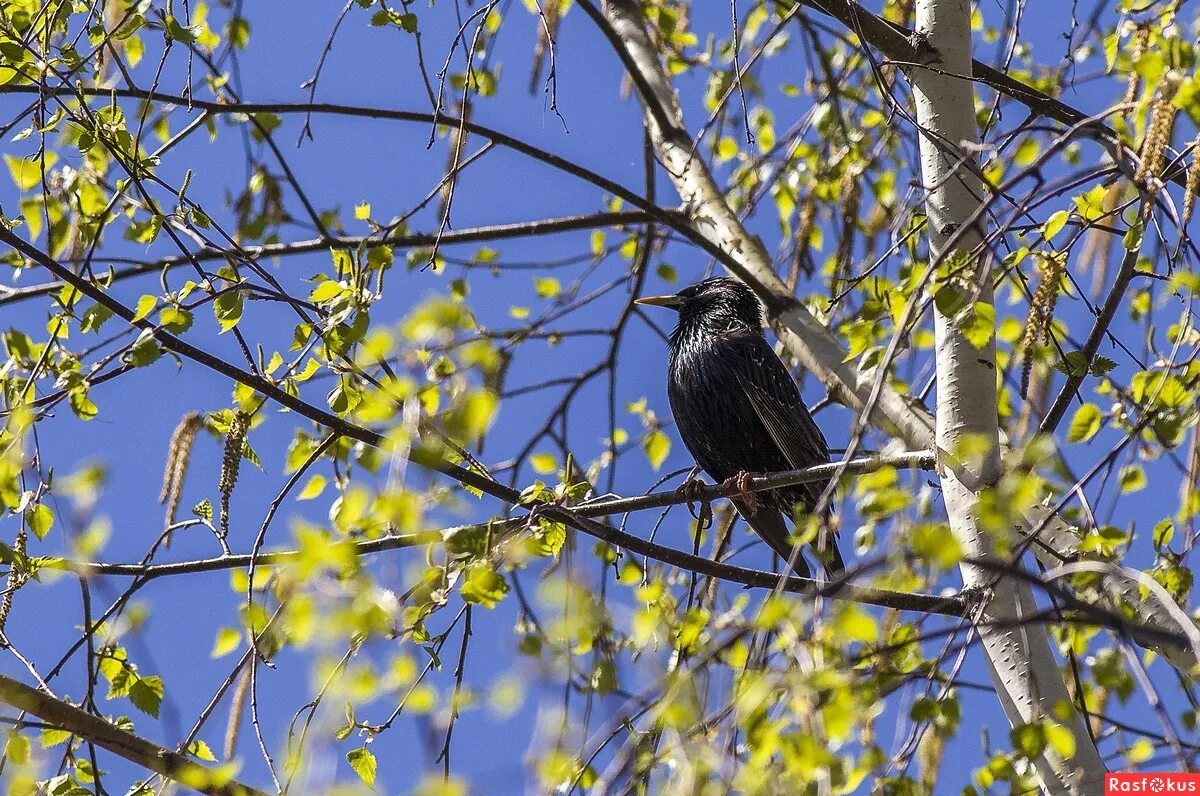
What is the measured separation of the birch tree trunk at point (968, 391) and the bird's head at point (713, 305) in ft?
6.24

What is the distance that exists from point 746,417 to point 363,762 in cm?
257

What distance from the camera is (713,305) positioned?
5.58 metres

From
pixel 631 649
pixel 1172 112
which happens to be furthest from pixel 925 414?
pixel 1172 112

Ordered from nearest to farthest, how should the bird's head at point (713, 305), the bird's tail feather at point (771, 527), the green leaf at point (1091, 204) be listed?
1. the green leaf at point (1091, 204)
2. the bird's tail feather at point (771, 527)
3. the bird's head at point (713, 305)

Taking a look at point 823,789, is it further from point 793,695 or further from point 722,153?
point 722,153

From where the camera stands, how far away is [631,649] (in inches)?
148

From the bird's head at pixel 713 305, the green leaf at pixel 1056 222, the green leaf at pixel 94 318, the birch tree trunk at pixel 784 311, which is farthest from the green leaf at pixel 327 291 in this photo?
the bird's head at pixel 713 305

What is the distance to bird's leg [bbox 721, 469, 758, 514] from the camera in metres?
3.77

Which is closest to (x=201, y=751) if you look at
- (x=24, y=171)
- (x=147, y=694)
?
(x=147, y=694)

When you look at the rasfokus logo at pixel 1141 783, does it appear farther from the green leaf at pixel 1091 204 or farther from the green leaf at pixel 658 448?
the green leaf at pixel 658 448

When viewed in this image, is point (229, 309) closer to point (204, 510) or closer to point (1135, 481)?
point (204, 510)

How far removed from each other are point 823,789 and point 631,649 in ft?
6.46

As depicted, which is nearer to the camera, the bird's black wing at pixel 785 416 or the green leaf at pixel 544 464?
the green leaf at pixel 544 464

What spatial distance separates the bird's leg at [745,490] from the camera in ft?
12.4
